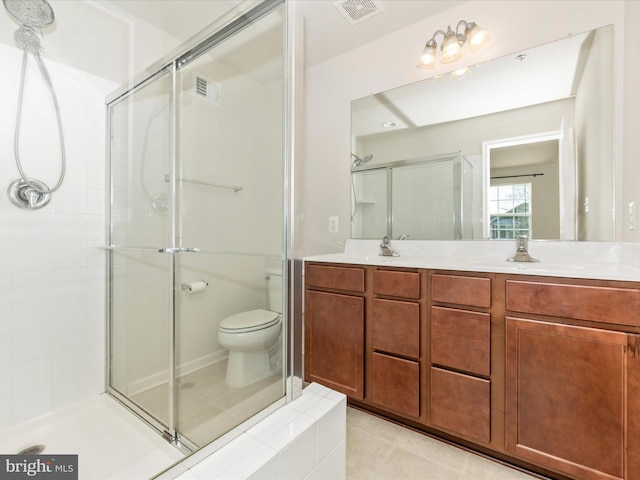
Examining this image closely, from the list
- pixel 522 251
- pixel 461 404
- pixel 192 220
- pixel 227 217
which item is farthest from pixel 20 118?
pixel 522 251

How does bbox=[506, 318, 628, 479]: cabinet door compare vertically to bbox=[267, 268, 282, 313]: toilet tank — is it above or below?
below

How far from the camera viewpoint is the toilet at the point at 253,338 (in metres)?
1.13

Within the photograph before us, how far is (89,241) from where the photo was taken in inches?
65.4

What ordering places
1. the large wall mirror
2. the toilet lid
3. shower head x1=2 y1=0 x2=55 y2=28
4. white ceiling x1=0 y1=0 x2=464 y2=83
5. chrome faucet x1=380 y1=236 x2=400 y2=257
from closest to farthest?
the toilet lid
shower head x1=2 y1=0 x2=55 y2=28
the large wall mirror
white ceiling x1=0 y1=0 x2=464 y2=83
chrome faucet x1=380 y1=236 x2=400 y2=257

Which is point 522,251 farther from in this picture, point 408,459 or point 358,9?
point 358,9

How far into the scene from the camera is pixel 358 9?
1784 millimetres

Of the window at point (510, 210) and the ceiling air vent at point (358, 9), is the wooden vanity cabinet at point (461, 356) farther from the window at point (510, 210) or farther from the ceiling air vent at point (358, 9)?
the ceiling air vent at point (358, 9)

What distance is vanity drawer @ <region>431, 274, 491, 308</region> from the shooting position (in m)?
1.26

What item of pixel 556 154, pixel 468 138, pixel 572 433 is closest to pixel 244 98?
pixel 468 138

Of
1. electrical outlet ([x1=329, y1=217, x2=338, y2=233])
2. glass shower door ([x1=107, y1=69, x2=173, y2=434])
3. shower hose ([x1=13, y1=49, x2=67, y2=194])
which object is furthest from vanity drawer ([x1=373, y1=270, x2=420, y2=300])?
shower hose ([x1=13, y1=49, x2=67, y2=194])

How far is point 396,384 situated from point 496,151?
138 cm

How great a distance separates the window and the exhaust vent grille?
168 centimetres

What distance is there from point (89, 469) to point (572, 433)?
1.82 m

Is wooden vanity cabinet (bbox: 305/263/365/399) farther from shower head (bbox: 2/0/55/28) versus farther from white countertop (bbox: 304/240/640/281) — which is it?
shower head (bbox: 2/0/55/28)
